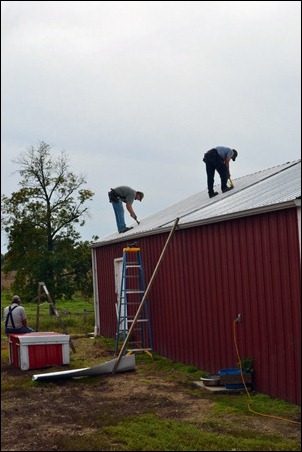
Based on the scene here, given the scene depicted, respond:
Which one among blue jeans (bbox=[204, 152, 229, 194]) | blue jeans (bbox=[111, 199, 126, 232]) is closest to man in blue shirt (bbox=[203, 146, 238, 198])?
blue jeans (bbox=[204, 152, 229, 194])

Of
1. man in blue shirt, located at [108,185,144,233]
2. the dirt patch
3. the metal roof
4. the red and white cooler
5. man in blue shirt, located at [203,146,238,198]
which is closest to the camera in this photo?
the dirt patch

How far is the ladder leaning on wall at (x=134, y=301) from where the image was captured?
48.3 feet

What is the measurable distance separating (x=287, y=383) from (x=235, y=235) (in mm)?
2423

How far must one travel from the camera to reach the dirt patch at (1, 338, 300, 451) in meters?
7.95

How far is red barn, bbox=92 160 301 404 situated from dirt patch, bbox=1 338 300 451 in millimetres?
932

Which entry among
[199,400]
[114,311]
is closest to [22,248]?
[114,311]

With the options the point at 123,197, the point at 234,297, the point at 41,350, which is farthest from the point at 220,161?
the point at 41,350

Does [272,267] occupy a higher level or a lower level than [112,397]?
higher

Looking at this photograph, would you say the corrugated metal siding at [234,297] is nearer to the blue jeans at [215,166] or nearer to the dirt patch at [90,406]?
the dirt patch at [90,406]

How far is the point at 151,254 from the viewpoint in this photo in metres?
14.7

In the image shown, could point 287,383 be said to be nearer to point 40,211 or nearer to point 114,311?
point 114,311

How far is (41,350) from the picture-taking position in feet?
42.4

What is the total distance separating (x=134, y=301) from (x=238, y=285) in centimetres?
563

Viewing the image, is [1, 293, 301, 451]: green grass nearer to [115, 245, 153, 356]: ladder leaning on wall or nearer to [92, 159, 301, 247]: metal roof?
[92, 159, 301, 247]: metal roof
